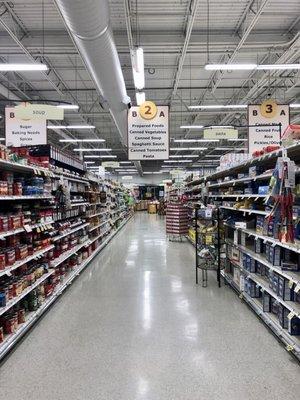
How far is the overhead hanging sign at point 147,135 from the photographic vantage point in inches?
297

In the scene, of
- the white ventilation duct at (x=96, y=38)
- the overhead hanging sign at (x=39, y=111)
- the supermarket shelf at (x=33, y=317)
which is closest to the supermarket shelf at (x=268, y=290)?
the supermarket shelf at (x=33, y=317)

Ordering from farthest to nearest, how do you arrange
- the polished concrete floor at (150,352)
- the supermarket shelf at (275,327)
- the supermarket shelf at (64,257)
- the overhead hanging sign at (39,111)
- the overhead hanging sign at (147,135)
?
1. the overhead hanging sign at (147,135)
2. the overhead hanging sign at (39,111)
3. the supermarket shelf at (64,257)
4. the supermarket shelf at (275,327)
5. the polished concrete floor at (150,352)

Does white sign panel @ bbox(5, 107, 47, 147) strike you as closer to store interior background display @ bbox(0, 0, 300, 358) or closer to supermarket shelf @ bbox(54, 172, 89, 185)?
store interior background display @ bbox(0, 0, 300, 358)

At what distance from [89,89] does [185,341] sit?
33.7ft

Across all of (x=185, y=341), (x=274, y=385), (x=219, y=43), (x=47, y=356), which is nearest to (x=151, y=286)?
(x=185, y=341)

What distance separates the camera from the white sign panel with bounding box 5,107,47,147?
332 inches

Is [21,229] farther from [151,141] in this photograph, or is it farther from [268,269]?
[151,141]

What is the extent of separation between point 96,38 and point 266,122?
17.0ft

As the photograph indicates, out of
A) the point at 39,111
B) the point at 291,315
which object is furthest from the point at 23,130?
the point at 291,315

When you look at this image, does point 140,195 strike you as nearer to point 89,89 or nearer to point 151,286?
point 89,89

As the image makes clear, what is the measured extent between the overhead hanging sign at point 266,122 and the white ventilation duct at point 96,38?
3.53 m

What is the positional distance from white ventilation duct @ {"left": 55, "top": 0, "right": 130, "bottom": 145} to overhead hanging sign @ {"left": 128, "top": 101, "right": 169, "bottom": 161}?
0.90m

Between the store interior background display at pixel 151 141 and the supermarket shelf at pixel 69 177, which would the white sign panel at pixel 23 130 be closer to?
the store interior background display at pixel 151 141

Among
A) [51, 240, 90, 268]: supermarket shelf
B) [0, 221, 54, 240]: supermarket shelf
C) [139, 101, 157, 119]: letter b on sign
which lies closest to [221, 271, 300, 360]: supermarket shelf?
[51, 240, 90, 268]: supermarket shelf
